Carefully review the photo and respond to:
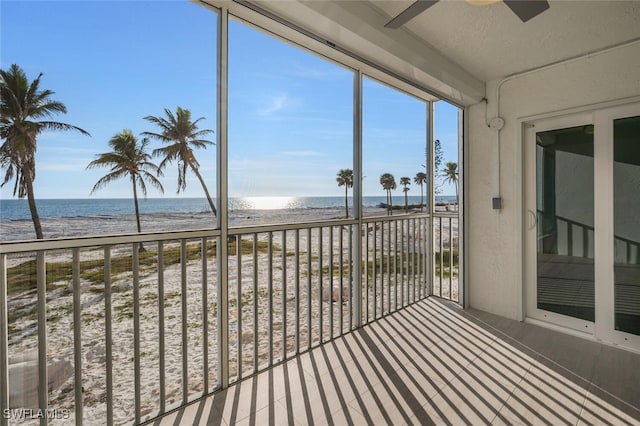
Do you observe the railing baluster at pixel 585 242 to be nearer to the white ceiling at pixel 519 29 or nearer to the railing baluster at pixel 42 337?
the white ceiling at pixel 519 29

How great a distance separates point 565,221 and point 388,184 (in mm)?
1546

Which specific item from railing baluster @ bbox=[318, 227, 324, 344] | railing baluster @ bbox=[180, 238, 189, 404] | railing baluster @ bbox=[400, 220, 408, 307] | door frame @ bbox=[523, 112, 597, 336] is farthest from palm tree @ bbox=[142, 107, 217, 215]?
door frame @ bbox=[523, 112, 597, 336]

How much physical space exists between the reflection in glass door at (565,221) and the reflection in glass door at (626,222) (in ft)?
0.49

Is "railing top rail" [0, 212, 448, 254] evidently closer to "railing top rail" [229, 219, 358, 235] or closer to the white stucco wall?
"railing top rail" [229, 219, 358, 235]

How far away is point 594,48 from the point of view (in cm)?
229

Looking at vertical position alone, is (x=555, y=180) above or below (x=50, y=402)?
above

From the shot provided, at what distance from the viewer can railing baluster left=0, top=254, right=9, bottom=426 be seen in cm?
119

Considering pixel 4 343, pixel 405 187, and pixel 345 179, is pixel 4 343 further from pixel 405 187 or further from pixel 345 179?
pixel 405 187

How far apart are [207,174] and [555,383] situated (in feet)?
8.11

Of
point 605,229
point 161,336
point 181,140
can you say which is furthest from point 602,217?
Result: point 161,336

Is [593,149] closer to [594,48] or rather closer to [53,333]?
[594,48]

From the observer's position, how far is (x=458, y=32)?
209 centimetres

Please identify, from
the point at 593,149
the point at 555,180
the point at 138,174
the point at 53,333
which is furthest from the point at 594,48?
the point at 53,333

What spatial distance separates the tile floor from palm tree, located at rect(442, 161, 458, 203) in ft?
5.15
